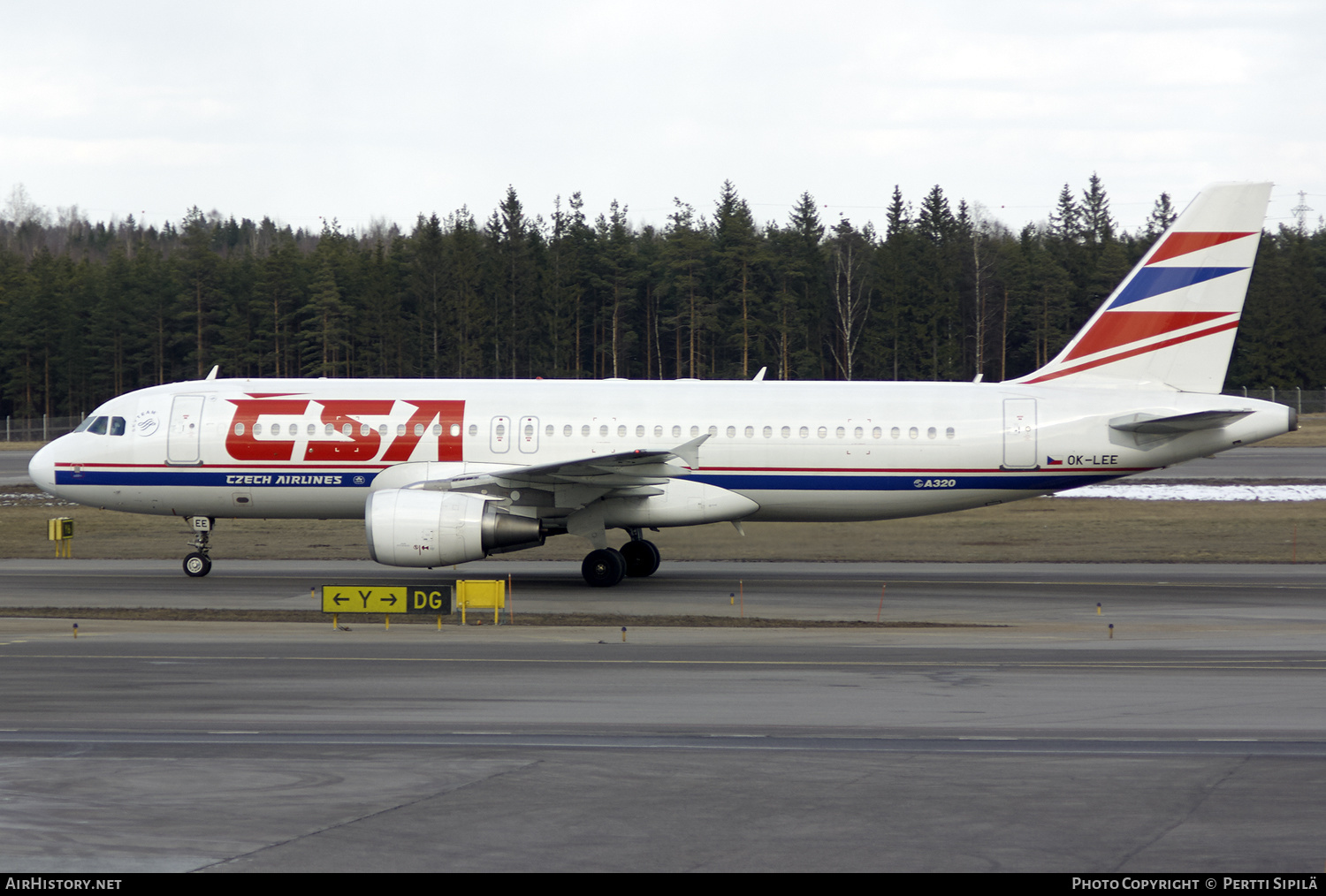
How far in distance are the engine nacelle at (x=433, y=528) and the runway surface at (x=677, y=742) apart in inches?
85.0

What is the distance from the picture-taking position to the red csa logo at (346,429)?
93.0 ft

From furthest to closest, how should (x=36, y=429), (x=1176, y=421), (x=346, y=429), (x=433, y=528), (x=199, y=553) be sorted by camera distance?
(x=36, y=429), (x=199, y=553), (x=346, y=429), (x=1176, y=421), (x=433, y=528)

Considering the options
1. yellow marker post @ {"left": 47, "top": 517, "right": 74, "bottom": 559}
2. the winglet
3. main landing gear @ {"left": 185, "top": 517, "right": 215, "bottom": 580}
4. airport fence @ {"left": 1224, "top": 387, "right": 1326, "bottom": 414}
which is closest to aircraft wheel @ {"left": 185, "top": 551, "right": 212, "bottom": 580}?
main landing gear @ {"left": 185, "top": 517, "right": 215, "bottom": 580}

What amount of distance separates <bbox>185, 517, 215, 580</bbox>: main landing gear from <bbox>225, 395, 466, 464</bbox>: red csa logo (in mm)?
2019

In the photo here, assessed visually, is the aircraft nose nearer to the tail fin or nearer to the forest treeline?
the tail fin

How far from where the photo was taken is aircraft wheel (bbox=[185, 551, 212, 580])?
94.4 feet

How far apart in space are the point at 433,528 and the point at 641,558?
566cm

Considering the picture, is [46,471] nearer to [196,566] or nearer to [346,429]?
[196,566]

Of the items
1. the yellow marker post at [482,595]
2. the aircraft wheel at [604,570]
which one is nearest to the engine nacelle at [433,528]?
the aircraft wheel at [604,570]

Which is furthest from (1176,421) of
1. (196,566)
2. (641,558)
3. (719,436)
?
(196,566)

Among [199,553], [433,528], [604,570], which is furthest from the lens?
[199,553]

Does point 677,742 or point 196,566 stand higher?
point 196,566

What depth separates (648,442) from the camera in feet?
94.2

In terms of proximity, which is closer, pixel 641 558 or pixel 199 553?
pixel 199 553
